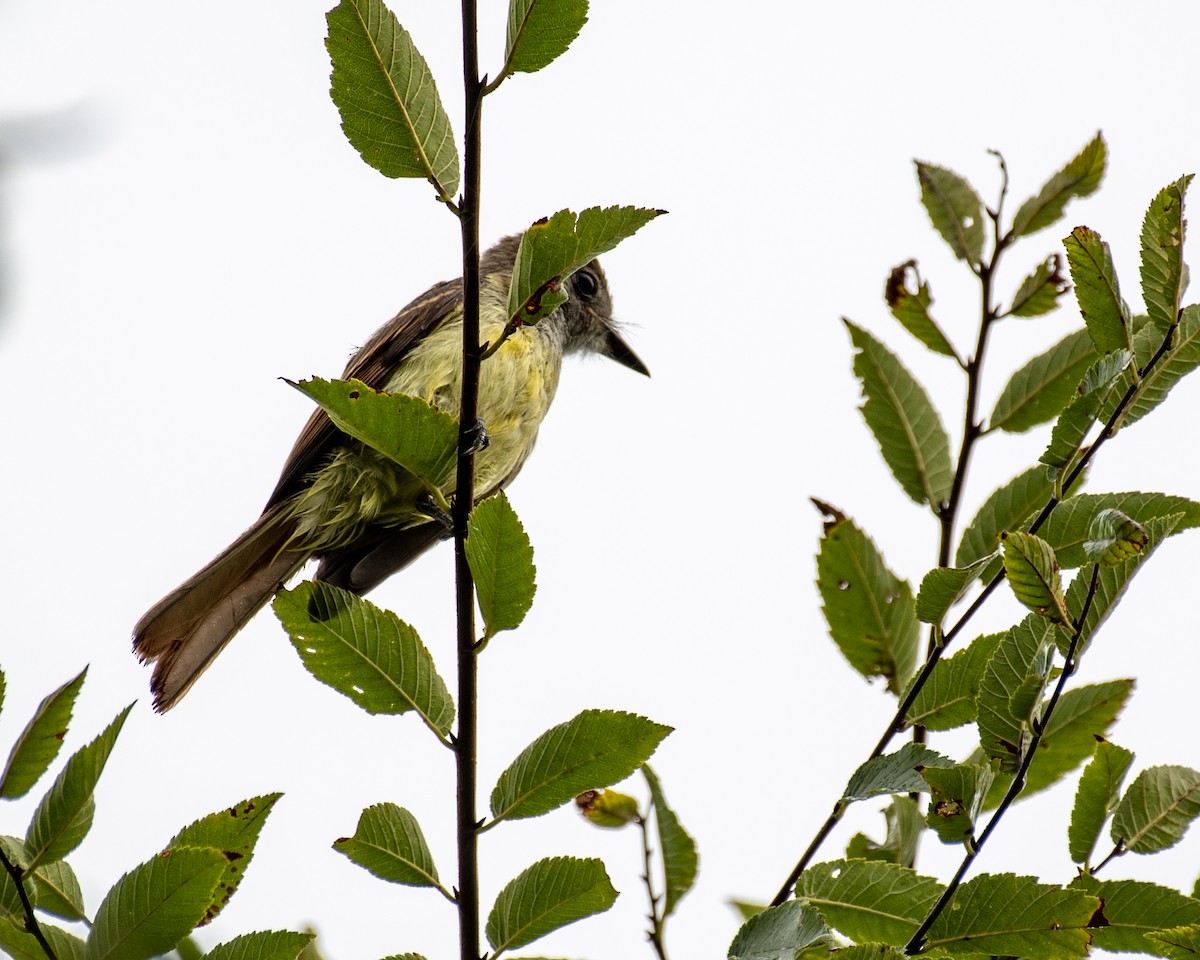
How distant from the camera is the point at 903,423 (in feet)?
6.80

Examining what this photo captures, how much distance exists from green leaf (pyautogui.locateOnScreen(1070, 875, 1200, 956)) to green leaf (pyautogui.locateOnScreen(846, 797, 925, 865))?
0.34 metres

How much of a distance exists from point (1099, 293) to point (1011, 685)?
0.51 m

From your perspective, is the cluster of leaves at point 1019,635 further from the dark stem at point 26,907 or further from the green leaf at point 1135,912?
the dark stem at point 26,907

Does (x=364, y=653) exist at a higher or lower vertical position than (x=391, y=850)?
higher

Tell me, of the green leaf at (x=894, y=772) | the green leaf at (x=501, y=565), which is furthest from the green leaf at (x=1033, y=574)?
the green leaf at (x=501, y=565)

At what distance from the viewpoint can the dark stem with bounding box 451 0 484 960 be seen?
59.4 inches

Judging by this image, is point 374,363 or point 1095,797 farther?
point 374,363

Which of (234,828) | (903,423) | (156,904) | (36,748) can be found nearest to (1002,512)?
(903,423)

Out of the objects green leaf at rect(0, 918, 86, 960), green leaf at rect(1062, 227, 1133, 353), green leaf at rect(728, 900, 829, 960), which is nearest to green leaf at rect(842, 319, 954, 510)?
green leaf at rect(1062, 227, 1133, 353)

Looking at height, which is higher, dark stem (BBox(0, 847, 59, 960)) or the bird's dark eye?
the bird's dark eye

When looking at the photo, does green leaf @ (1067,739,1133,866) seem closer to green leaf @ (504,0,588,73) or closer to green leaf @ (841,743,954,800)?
green leaf @ (841,743,954,800)

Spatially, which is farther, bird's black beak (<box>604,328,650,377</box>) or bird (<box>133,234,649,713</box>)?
bird's black beak (<box>604,328,650,377</box>)

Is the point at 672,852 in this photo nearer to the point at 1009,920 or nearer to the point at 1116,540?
the point at 1009,920

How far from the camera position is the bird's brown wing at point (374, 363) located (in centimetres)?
398
